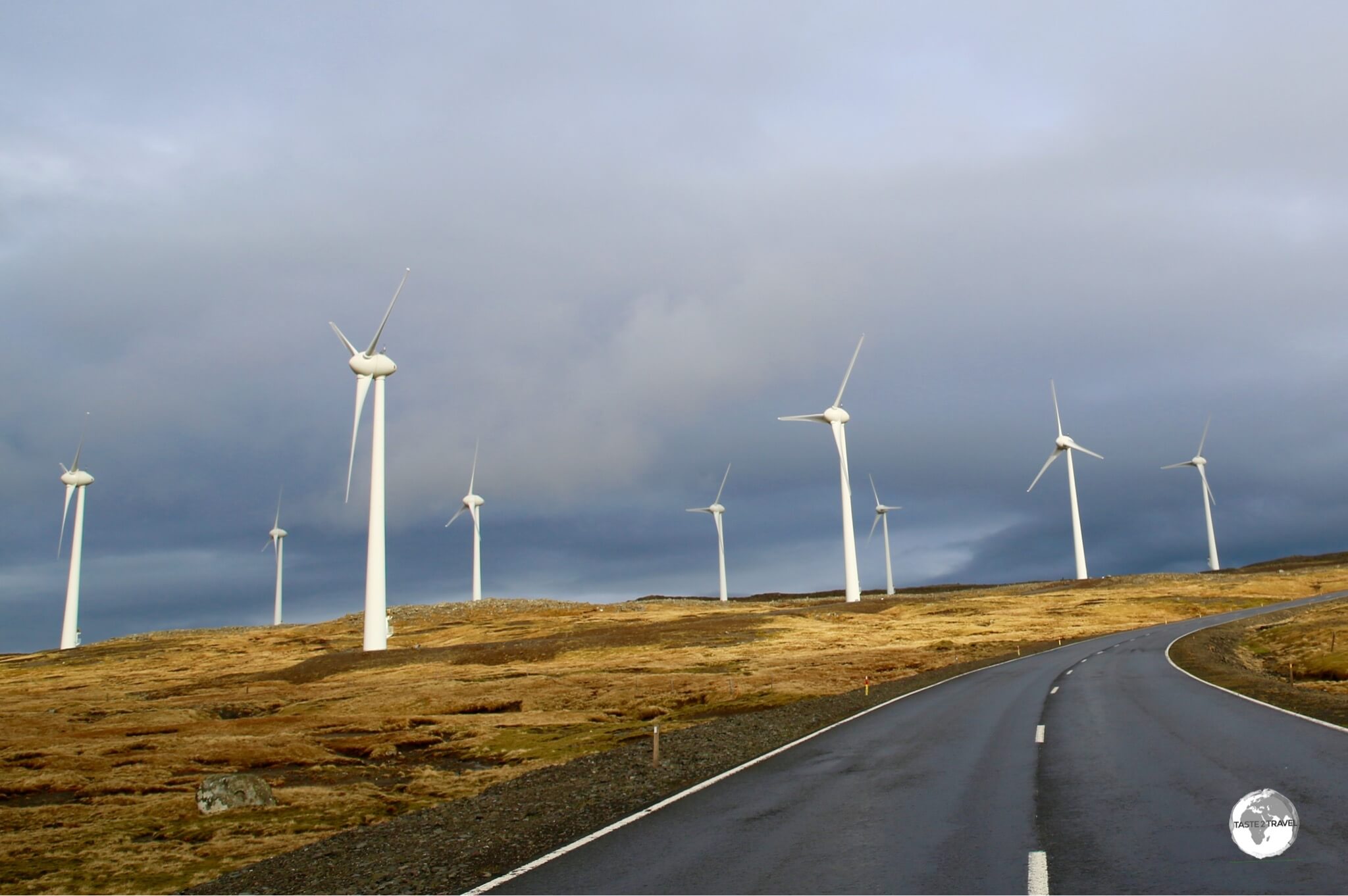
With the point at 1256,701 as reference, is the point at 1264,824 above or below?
below

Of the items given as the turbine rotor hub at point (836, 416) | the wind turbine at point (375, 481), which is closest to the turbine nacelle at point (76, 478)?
the wind turbine at point (375, 481)

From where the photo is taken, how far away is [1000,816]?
13.6 m

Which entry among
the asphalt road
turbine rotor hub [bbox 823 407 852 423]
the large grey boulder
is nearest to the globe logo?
the asphalt road

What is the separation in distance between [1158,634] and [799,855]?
2419 inches

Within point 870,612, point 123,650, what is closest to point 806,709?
point 870,612

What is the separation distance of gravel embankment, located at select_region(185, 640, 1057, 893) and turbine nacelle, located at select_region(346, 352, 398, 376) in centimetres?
5887

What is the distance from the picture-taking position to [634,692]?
45.1 metres

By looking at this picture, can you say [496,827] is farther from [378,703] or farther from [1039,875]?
[378,703]

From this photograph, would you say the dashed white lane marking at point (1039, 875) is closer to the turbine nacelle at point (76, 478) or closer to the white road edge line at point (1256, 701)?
the white road edge line at point (1256, 701)

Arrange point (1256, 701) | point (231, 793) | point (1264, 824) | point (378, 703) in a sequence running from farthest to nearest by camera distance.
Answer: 1. point (378, 703)
2. point (1256, 701)
3. point (231, 793)
4. point (1264, 824)

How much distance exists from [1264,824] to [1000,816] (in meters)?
3.20

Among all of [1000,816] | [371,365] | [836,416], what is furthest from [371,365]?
[1000,816]

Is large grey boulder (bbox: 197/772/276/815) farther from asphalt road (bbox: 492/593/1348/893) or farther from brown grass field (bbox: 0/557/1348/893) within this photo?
asphalt road (bbox: 492/593/1348/893)

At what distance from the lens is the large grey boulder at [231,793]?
2108cm
